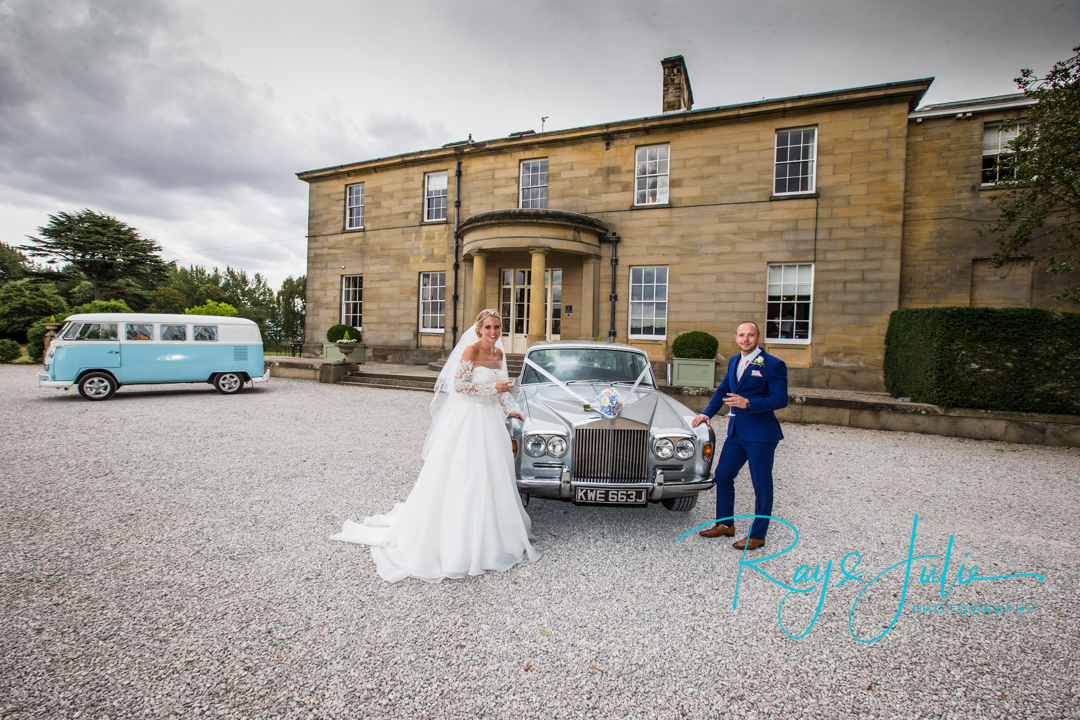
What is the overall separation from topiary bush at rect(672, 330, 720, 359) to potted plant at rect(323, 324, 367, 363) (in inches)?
405

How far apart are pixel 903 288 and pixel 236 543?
49.8ft

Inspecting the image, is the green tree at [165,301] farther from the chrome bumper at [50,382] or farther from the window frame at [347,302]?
the chrome bumper at [50,382]

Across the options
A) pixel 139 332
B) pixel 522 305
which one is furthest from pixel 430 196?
pixel 139 332

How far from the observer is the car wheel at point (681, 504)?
14.4 feet

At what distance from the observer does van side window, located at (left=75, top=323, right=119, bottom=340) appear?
10.2m

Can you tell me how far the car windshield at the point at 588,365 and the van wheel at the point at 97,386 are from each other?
10.8 metres

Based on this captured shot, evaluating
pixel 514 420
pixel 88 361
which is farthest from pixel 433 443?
pixel 88 361

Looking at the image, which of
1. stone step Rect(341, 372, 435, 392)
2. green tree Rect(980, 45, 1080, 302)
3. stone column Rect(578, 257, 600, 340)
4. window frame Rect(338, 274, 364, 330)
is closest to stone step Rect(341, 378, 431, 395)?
stone step Rect(341, 372, 435, 392)

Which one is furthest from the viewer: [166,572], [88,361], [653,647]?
[88,361]

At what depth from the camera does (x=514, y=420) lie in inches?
167

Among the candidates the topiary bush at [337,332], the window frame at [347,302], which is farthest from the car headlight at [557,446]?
the window frame at [347,302]

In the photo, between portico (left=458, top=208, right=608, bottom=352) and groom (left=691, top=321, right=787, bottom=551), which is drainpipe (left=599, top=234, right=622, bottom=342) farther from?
groom (left=691, top=321, right=787, bottom=551)

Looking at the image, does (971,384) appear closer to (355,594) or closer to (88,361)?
(355,594)

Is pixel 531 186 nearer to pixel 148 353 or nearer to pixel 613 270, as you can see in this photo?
pixel 613 270
